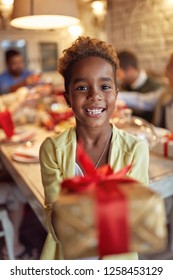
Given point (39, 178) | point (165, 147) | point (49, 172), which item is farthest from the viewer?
point (165, 147)

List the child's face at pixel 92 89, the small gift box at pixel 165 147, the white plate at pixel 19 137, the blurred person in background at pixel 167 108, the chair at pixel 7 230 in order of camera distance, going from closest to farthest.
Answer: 1. the child's face at pixel 92 89
2. the small gift box at pixel 165 147
3. the chair at pixel 7 230
4. the white plate at pixel 19 137
5. the blurred person in background at pixel 167 108

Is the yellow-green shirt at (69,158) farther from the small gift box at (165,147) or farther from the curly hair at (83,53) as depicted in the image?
the small gift box at (165,147)

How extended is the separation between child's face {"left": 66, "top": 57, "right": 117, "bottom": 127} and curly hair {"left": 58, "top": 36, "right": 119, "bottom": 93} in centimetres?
1

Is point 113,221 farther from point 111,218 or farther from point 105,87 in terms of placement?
point 105,87

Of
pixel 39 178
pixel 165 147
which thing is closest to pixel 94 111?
pixel 39 178

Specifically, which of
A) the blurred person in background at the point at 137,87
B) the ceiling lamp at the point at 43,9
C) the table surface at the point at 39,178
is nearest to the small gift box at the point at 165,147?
the table surface at the point at 39,178

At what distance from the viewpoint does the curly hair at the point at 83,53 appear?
456 millimetres

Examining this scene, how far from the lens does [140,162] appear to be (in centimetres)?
51

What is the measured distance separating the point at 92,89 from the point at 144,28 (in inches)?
39.2

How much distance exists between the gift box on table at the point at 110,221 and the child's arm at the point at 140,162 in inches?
9.0

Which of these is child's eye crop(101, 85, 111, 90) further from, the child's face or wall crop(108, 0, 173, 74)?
wall crop(108, 0, 173, 74)

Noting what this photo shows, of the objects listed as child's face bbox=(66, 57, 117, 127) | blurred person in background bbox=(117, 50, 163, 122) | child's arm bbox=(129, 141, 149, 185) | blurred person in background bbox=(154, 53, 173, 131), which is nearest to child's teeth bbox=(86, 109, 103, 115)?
child's face bbox=(66, 57, 117, 127)

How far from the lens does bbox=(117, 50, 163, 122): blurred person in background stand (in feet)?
5.73
